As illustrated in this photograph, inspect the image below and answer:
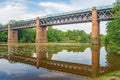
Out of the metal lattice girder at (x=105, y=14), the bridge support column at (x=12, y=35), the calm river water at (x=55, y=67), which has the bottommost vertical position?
the calm river water at (x=55, y=67)

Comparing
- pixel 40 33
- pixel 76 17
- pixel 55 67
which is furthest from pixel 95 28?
pixel 55 67

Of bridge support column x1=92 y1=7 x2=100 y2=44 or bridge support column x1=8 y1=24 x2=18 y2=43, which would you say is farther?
bridge support column x1=8 y1=24 x2=18 y2=43

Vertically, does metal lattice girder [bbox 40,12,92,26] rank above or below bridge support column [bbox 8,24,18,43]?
above

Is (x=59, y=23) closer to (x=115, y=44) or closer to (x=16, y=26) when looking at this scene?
(x=16, y=26)

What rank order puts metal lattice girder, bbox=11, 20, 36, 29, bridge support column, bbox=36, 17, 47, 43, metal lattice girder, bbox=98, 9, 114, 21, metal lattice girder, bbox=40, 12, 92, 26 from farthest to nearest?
metal lattice girder, bbox=11, 20, 36, 29 → bridge support column, bbox=36, 17, 47, 43 → metal lattice girder, bbox=40, 12, 92, 26 → metal lattice girder, bbox=98, 9, 114, 21

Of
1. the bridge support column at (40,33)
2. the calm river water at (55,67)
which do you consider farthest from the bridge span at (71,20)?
the calm river water at (55,67)

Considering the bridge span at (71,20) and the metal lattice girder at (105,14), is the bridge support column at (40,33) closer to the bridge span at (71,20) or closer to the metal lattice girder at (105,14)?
the bridge span at (71,20)

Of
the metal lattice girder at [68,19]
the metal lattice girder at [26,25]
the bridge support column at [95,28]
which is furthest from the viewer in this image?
the metal lattice girder at [26,25]

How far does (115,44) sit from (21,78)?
26038 millimetres

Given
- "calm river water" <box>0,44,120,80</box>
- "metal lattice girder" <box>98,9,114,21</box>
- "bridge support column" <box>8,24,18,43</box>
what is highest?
"metal lattice girder" <box>98,9,114,21</box>

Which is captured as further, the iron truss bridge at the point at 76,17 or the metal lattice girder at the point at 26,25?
the metal lattice girder at the point at 26,25

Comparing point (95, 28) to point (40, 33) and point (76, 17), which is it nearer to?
point (76, 17)

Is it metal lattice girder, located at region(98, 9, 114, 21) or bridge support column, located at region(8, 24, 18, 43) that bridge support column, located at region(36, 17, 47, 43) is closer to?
bridge support column, located at region(8, 24, 18, 43)

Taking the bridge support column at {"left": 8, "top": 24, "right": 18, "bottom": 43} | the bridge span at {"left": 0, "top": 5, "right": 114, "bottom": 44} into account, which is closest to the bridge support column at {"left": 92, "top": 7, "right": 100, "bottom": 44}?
the bridge span at {"left": 0, "top": 5, "right": 114, "bottom": 44}
